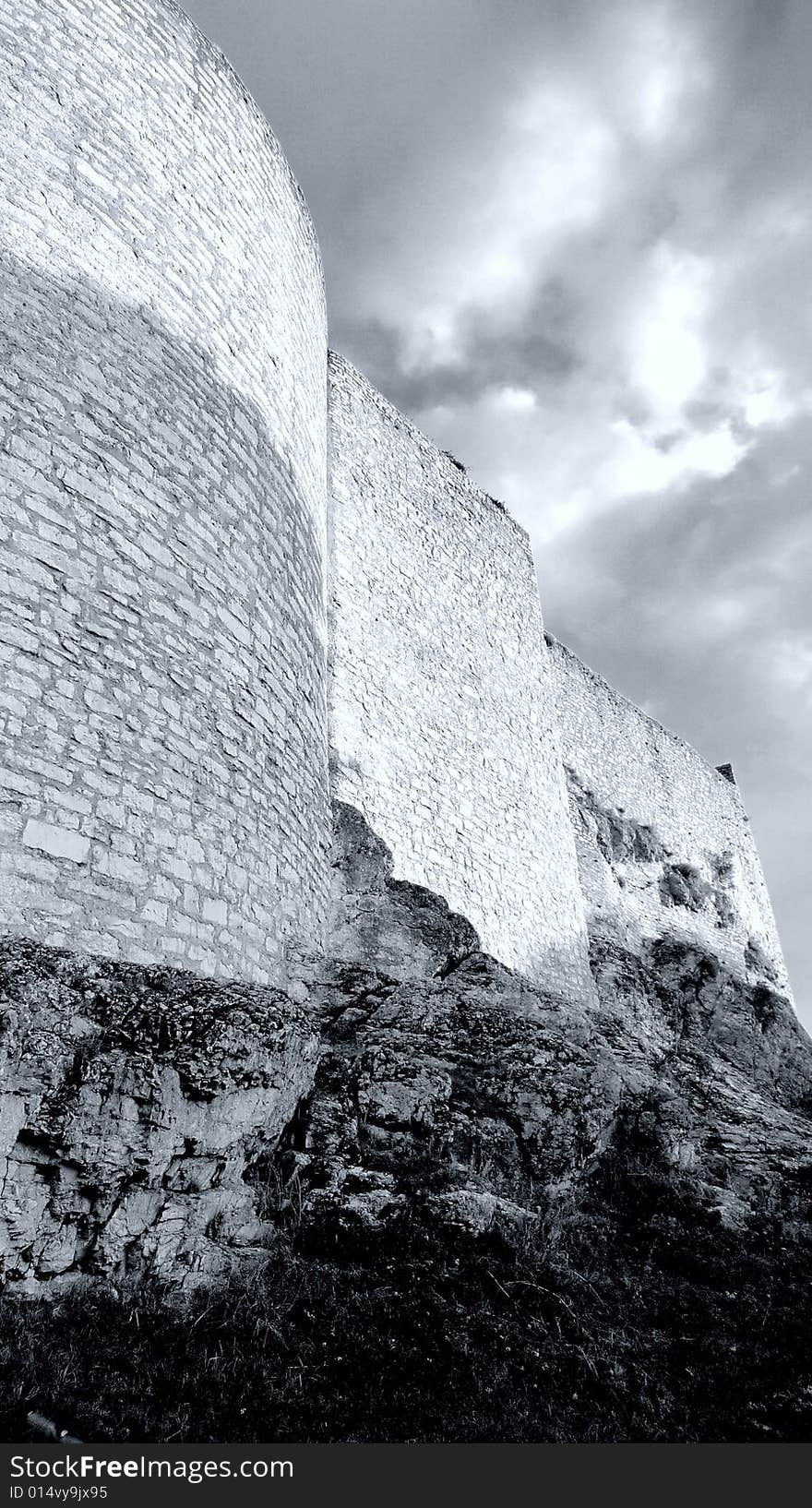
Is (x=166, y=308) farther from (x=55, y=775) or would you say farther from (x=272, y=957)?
(x=272, y=957)

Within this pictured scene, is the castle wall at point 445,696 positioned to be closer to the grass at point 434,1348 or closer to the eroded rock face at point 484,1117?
the eroded rock face at point 484,1117

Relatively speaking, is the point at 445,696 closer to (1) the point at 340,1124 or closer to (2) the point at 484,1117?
(2) the point at 484,1117

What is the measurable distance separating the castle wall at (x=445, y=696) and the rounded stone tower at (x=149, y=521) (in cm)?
157

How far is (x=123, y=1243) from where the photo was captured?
3768mm

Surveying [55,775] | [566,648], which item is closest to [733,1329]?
[55,775]

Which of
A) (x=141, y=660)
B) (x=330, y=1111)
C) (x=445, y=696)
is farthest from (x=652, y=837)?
(x=141, y=660)

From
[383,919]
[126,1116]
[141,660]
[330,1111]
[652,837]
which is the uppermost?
[652,837]

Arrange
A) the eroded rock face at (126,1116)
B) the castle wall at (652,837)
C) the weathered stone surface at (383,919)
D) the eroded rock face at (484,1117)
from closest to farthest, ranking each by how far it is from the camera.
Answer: the eroded rock face at (126,1116)
the eroded rock face at (484,1117)
the weathered stone surface at (383,919)
the castle wall at (652,837)

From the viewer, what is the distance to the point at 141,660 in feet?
17.9

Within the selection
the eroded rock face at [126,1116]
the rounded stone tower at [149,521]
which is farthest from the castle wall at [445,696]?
the eroded rock face at [126,1116]

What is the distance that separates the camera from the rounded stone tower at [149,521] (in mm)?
4844

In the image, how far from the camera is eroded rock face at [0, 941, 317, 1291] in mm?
3648

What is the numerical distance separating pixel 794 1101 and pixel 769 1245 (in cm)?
719

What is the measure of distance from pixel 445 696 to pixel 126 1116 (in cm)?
795
